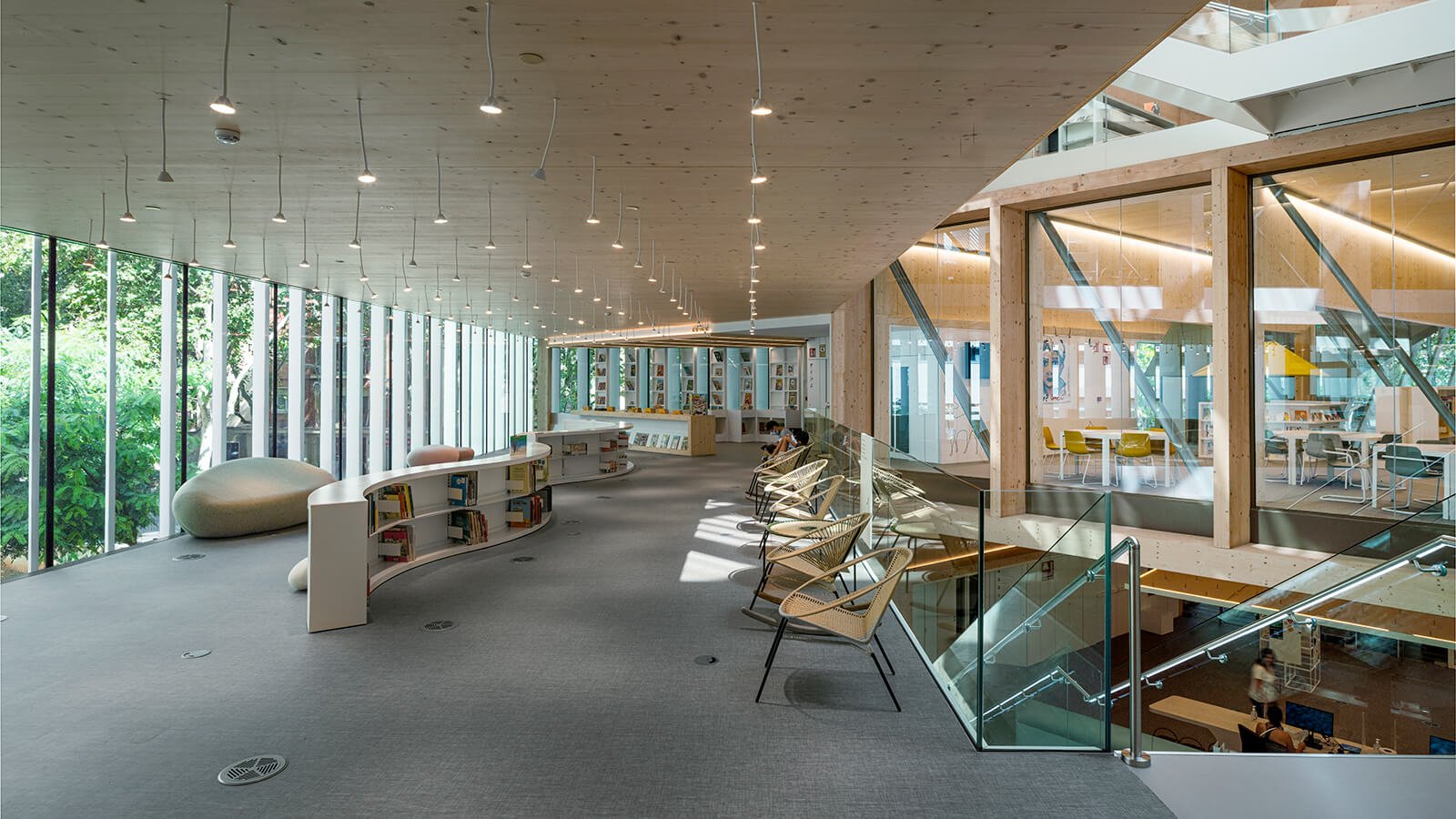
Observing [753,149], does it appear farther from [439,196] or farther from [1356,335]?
[1356,335]

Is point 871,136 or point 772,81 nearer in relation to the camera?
point 772,81

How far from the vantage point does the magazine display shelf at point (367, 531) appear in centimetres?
530

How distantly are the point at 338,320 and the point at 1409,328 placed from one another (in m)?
15.0

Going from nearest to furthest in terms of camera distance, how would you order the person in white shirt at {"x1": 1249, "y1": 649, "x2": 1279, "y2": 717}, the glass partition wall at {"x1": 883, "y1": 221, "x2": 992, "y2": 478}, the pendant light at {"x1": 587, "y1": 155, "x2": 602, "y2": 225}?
the person in white shirt at {"x1": 1249, "y1": 649, "x2": 1279, "y2": 717}, the pendant light at {"x1": 587, "y1": 155, "x2": 602, "y2": 225}, the glass partition wall at {"x1": 883, "y1": 221, "x2": 992, "y2": 478}

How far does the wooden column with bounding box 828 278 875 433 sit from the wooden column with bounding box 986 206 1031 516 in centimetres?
418

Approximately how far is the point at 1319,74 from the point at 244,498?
468 inches

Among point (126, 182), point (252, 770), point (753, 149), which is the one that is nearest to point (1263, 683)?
point (753, 149)

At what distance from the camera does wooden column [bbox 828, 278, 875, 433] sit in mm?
14883

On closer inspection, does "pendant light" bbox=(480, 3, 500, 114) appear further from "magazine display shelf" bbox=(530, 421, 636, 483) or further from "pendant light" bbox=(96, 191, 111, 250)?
"magazine display shelf" bbox=(530, 421, 636, 483)

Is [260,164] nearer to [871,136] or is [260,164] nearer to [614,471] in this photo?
[871,136]

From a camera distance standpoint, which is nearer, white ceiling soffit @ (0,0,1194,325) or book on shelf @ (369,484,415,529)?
white ceiling soffit @ (0,0,1194,325)

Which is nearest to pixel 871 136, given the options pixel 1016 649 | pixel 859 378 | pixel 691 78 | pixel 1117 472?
pixel 691 78

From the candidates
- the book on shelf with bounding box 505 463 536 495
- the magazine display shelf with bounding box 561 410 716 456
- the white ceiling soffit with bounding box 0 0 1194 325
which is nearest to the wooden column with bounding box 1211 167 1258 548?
the white ceiling soffit with bounding box 0 0 1194 325

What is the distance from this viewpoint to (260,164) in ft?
18.1
